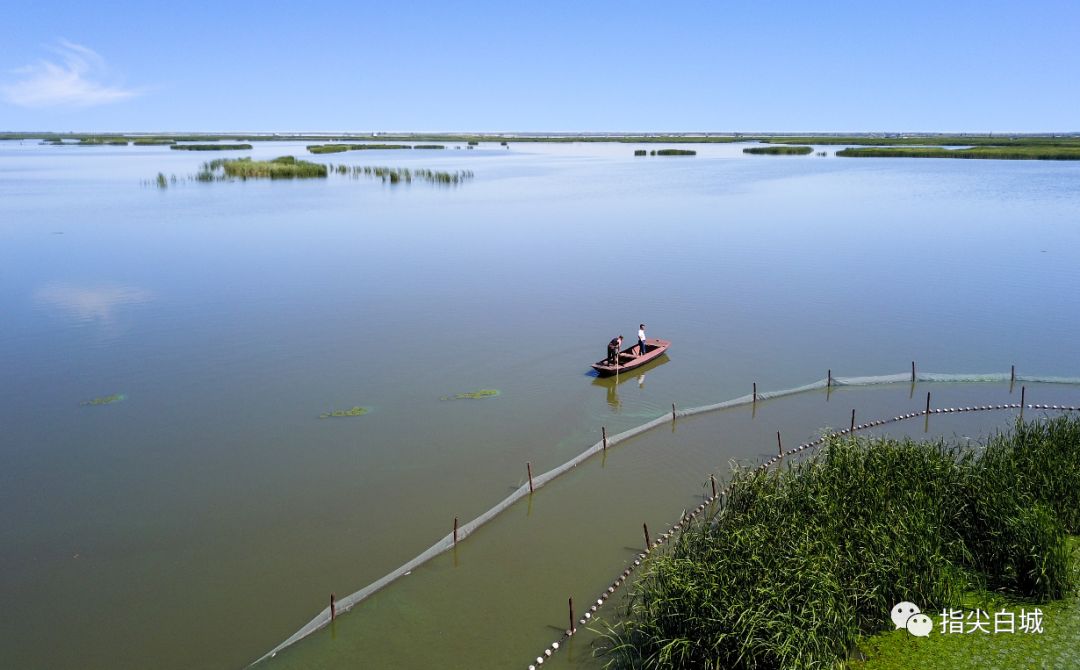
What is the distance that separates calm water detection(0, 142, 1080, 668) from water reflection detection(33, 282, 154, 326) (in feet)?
0.51

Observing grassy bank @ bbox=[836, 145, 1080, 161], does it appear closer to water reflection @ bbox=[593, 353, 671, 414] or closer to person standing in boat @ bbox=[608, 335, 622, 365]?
water reflection @ bbox=[593, 353, 671, 414]

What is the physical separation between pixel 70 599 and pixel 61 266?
25506 mm

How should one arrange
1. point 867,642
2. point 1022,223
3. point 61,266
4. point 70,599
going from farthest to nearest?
point 1022,223 < point 61,266 < point 70,599 < point 867,642

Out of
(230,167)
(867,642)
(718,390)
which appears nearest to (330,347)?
(718,390)

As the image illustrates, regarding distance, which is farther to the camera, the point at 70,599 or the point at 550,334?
the point at 550,334

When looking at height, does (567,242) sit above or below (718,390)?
above

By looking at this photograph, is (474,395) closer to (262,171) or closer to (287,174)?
(287,174)

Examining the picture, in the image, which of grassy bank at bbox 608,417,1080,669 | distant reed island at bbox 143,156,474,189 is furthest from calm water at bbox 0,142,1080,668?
distant reed island at bbox 143,156,474,189

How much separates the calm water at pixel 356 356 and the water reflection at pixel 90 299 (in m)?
0.16

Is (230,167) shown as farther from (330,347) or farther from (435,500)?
(435,500)

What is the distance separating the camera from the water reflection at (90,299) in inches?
933

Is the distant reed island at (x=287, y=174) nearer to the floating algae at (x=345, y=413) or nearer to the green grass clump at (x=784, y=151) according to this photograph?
the floating algae at (x=345, y=413)

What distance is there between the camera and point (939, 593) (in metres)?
8.72
